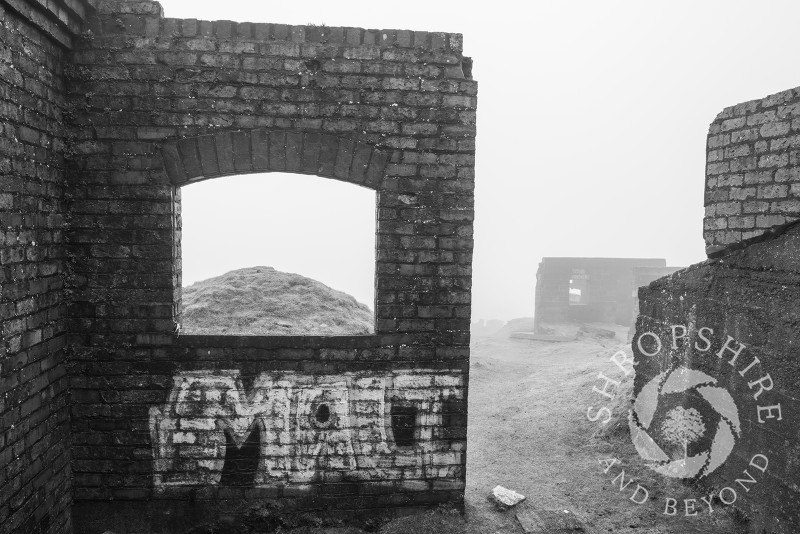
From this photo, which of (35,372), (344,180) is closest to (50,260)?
(35,372)

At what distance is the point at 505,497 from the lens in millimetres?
4059

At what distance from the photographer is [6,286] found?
2.70 meters

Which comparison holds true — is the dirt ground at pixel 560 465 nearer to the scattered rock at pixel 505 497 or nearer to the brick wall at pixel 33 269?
the scattered rock at pixel 505 497

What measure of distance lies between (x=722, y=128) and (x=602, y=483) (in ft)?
10.4

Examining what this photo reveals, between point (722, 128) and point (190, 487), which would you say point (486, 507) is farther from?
point (722, 128)

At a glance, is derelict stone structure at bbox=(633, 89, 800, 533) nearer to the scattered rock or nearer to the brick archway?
the scattered rock

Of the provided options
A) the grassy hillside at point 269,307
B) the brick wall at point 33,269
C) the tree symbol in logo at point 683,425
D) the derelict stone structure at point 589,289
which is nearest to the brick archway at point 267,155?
the brick wall at point 33,269

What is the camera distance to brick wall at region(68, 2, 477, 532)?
3.35 meters

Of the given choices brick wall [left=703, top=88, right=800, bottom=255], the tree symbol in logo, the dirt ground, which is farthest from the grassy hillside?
brick wall [left=703, top=88, right=800, bottom=255]

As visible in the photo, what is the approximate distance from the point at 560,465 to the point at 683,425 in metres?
1.23

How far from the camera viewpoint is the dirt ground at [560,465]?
12.3 ft

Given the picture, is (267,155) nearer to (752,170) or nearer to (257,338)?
(257,338)

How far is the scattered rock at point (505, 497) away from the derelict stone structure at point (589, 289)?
15176 mm

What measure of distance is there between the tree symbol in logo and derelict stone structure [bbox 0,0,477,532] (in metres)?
2.03
